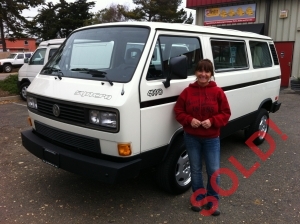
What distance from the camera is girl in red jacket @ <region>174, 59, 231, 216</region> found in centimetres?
310

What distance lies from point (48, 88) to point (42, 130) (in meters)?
0.55

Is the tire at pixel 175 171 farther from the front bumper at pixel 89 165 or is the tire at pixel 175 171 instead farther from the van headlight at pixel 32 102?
the van headlight at pixel 32 102

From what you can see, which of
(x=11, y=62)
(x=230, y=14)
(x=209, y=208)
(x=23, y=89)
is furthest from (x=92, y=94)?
(x=11, y=62)

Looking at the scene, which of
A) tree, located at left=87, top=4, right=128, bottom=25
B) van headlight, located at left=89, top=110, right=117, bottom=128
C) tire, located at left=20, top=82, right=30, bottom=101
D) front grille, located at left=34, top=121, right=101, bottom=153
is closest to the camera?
van headlight, located at left=89, top=110, right=117, bottom=128

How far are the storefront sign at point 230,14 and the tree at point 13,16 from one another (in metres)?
20.0

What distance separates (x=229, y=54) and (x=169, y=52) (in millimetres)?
1442

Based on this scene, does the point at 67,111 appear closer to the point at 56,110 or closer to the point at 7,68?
the point at 56,110

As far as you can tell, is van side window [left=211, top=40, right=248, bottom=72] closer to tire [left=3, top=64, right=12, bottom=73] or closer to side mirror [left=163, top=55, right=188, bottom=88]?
side mirror [left=163, top=55, right=188, bottom=88]

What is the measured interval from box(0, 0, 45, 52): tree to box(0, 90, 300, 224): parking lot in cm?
2627

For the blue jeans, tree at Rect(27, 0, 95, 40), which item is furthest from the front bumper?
tree at Rect(27, 0, 95, 40)

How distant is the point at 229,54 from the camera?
450 centimetres

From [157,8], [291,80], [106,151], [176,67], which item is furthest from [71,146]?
[157,8]

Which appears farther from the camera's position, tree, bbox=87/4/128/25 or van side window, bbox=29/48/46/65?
tree, bbox=87/4/128/25

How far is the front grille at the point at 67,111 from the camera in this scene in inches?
121
